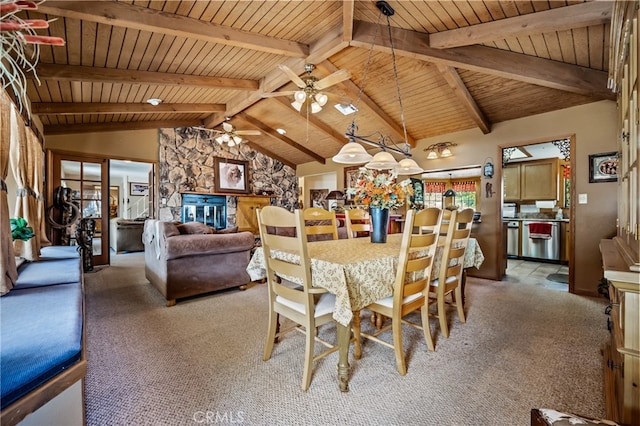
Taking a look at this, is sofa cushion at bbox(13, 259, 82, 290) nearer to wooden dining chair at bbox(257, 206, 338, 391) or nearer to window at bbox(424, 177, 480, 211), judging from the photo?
wooden dining chair at bbox(257, 206, 338, 391)

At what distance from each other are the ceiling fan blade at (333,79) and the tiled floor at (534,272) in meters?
3.85

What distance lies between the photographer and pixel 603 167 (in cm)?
350

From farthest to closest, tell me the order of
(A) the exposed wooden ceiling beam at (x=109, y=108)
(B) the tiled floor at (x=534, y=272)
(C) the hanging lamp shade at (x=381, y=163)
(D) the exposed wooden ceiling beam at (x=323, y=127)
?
(D) the exposed wooden ceiling beam at (x=323, y=127), (B) the tiled floor at (x=534, y=272), (A) the exposed wooden ceiling beam at (x=109, y=108), (C) the hanging lamp shade at (x=381, y=163)

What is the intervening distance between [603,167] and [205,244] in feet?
16.1

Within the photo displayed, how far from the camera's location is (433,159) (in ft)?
17.3

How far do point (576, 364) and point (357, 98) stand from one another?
4.06 metres

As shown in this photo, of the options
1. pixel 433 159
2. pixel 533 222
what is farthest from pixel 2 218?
pixel 533 222

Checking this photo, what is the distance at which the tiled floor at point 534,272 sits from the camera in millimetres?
4109

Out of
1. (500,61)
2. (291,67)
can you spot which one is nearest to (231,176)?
(291,67)

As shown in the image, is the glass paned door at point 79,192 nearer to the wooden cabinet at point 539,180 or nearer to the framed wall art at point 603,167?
the framed wall art at point 603,167

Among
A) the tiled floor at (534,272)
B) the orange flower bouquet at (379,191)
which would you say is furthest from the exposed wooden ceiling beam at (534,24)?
the tiled floor at (534,272)

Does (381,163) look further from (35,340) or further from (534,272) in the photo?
(534,272)

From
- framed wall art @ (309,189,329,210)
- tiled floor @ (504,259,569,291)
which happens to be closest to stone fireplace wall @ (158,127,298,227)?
framed wall art @ (309,189,329,210)

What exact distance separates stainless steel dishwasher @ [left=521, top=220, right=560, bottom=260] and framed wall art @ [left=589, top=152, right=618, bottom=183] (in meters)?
2.32
